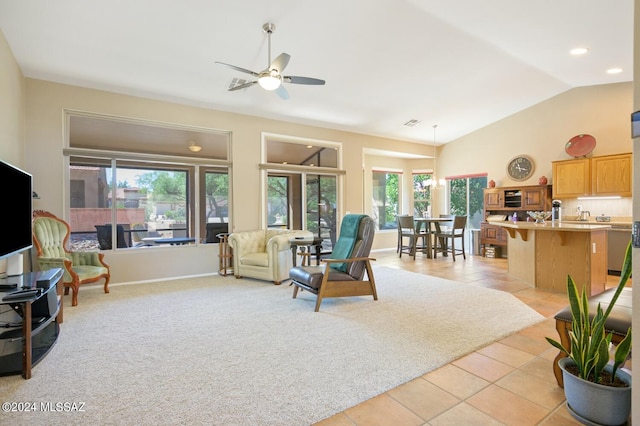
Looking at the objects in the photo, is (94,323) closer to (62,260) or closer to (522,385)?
(62,260)

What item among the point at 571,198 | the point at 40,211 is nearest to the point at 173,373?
the point at 40,211

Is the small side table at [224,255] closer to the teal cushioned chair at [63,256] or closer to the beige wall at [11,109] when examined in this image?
the teal cushioned chair at [63,256]

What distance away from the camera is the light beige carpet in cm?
193

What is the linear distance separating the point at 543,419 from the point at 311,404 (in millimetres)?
1335

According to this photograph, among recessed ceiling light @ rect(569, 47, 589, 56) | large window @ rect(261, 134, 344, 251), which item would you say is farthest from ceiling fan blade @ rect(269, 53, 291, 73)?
recessed ceiling light @ rect(569, 47, 589, 56)

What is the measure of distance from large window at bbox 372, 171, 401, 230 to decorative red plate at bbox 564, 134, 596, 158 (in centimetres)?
412

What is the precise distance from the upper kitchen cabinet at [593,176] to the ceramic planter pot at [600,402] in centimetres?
563

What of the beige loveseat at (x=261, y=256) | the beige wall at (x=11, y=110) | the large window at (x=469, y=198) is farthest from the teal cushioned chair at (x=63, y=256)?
the large window at (x=469, y=198)

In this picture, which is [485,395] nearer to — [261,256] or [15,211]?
[261,256]

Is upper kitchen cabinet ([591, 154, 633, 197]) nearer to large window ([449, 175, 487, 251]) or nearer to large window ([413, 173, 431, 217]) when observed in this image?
large window ([449, 175, 487, 251])

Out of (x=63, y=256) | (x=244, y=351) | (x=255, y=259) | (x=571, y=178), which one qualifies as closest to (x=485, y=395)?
(x=244, y=351)

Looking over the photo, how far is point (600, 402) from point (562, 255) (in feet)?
11.1

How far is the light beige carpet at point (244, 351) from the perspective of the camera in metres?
1.93

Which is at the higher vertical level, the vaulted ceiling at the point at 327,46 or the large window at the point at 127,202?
the vaulted ceiling at the point at 327,46
